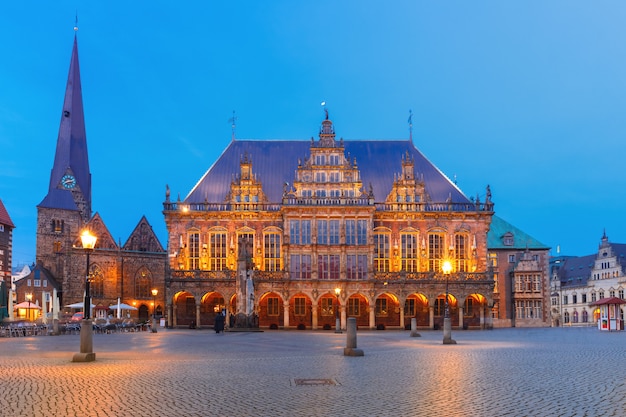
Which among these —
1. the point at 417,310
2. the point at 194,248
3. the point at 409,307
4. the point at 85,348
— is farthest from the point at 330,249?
the point at 85,348

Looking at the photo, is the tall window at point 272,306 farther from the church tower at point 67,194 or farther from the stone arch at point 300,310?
the church tower at point 67,194

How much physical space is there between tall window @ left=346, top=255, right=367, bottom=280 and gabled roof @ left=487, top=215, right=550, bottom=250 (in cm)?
1855

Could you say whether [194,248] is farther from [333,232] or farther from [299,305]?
[333,232]

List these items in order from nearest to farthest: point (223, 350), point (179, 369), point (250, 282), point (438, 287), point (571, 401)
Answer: point (571, 401) → point (179, 369) → point (223, 350) → point (250, 282) → point (438, 287)

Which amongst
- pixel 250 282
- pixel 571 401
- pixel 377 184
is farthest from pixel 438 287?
pixel 571 401

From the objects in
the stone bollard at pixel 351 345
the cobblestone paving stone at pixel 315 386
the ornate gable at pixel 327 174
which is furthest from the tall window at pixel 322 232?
the cobblestone paving stone at pixel 315 386

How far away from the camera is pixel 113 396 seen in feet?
40.3

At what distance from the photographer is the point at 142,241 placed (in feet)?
292

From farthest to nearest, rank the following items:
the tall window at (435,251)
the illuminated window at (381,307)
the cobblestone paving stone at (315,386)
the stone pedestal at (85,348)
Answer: the tall window at (435,251) < the illuminated window at (381,307) < the stone pedestal at (85,348) < the cobblestone paving stone at (315,386)

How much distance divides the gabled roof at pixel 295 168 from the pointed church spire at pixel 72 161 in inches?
1326

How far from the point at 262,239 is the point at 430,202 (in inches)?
615

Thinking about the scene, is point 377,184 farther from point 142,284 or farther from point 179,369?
point 179,369

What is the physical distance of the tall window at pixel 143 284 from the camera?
Answer: 84.9m

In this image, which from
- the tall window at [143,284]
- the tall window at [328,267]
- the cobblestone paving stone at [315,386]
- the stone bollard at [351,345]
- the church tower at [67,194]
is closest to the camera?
the cobblestone paving stone at [315,386]
